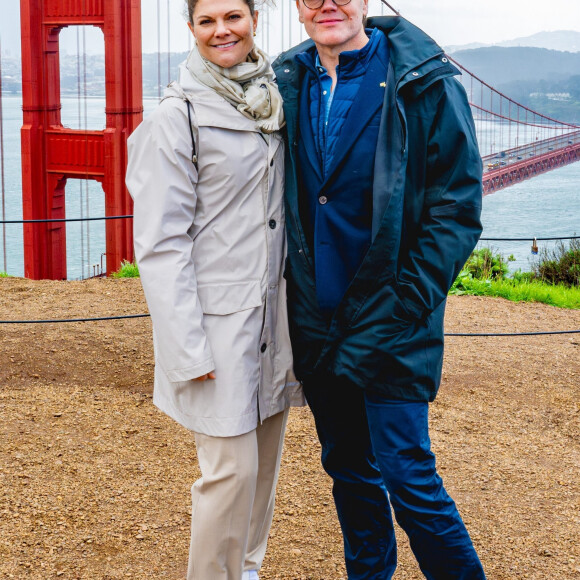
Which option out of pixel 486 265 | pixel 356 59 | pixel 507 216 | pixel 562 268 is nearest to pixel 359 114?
pixel 356 59

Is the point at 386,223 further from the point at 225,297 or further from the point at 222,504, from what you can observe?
the point at 222,504

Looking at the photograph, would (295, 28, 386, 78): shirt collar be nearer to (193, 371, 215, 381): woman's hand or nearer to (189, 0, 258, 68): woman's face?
(189, 0, 258, 68): woman's face

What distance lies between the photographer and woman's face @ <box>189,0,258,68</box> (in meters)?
1.50

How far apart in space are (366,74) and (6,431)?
2016mm

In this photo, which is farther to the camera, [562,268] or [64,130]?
[64,130]

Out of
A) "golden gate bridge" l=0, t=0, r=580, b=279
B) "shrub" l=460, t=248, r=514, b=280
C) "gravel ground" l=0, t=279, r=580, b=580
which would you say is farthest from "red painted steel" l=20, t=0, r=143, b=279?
"gravel ground" l=0, t=279, r=580, b=580

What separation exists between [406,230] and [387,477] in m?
0.45

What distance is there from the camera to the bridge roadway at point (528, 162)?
16469 millimetres

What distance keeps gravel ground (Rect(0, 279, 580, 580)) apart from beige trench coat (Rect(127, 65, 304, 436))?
0.70 meters

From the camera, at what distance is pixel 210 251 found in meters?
1.51

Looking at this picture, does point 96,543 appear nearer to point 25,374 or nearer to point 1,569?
point 1,569

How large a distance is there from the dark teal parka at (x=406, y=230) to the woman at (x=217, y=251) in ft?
0.22

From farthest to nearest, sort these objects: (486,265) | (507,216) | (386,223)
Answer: (507,216) → (486,265) → (386,223)

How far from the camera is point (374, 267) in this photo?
1484 mm
